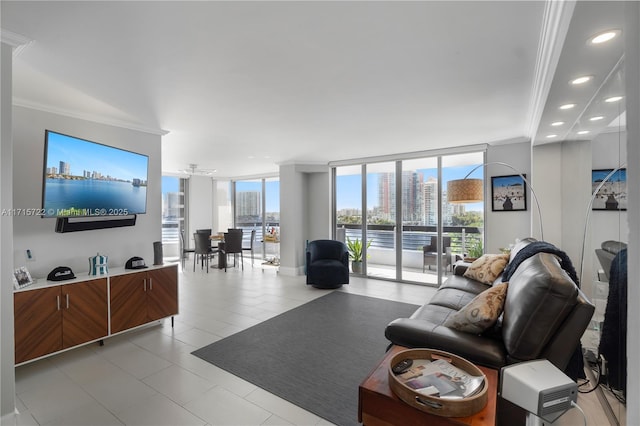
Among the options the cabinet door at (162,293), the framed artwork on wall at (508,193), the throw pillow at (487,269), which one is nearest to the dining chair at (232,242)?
the cabinet door at (162,293)

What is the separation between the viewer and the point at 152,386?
244 centimetres

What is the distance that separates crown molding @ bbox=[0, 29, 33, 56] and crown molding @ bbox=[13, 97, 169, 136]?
1.20 metres

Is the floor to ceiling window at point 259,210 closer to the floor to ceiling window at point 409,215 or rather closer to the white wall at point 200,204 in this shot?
the white wall at point 200,204

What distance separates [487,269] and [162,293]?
3921mm

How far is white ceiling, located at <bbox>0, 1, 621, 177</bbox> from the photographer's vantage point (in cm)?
172

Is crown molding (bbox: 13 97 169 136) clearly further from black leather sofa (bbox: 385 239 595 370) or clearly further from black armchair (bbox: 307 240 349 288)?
black leather sofa (bbox: 385 239 595 370)

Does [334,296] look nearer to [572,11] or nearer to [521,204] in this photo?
[521,204]

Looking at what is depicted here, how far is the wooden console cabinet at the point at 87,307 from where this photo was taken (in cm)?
257

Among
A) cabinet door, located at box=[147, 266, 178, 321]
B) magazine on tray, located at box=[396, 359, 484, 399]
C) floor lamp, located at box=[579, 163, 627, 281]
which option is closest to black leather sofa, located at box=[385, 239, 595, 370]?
magazine on tray, located at box=[396, 359, 484, 399]

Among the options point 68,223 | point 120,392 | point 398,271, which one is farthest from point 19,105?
point 398,271

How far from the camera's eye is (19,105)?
2.90 metres

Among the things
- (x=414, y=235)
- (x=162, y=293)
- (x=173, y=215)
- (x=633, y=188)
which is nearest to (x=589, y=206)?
(x=633, y=188)

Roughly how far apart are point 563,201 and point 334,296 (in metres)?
3.56

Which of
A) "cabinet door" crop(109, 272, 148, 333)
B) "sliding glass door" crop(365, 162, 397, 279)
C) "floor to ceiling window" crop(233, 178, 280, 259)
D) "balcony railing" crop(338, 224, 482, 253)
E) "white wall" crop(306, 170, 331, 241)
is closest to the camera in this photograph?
"cabinet door" crop(109, 272, 148, 333)
